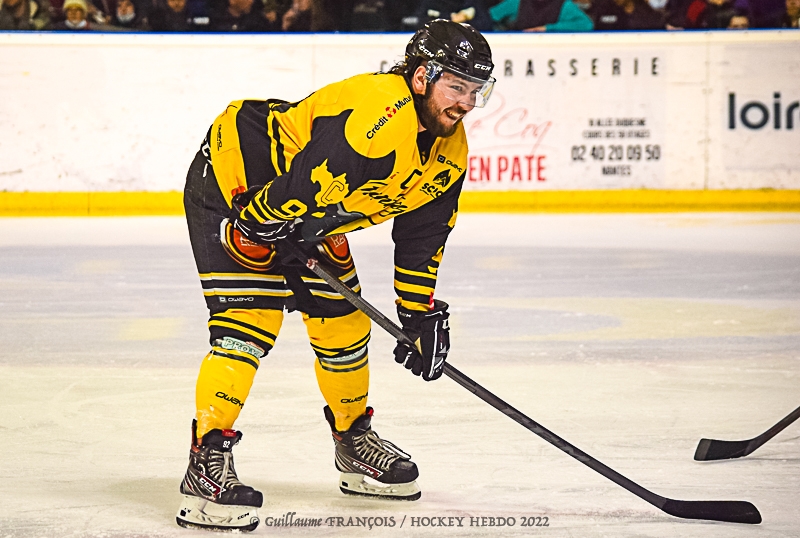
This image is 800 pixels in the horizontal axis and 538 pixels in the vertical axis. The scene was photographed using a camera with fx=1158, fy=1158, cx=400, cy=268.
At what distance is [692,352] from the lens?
380 centimetres

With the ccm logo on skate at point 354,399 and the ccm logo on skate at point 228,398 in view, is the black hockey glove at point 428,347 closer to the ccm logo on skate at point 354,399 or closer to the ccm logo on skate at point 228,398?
the ccm logo on skate at point 354,399

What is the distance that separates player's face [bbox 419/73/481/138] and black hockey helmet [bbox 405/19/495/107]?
1cm

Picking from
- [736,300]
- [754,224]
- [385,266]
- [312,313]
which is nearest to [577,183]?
[754,224]

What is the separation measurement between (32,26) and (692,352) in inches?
233

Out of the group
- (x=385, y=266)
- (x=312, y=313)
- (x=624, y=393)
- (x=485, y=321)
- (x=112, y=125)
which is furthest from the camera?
(x=112, y=125)

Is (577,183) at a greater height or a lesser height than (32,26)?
lesser

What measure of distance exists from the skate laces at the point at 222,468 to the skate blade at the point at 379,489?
0.93 ft

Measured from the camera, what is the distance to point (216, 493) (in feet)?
7.19

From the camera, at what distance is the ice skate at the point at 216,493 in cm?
Result: 217

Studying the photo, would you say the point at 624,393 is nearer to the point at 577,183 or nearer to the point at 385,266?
the point at 385,266

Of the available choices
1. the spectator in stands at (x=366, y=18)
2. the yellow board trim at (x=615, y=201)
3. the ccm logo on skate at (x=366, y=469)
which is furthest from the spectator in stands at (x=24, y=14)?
the ccm logo on skate at (x=366, y=469)

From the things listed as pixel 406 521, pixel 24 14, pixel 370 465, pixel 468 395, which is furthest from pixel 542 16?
pixel 406 521

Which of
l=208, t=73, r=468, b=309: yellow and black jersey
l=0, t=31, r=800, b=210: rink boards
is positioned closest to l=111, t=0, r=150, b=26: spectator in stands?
l=0, t=31, r=800, b=210: rink boards

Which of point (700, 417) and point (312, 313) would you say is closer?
point (312, 313)
